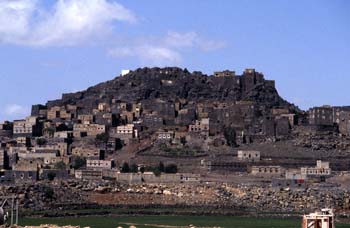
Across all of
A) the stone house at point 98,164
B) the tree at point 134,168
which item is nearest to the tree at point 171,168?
the tree at point 134,168

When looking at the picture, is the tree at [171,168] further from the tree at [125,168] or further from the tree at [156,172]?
the tree at [125,168]

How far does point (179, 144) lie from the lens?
98875mm

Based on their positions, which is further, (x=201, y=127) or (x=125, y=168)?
(x=201, y=127)

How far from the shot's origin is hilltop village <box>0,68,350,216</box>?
83188 mm

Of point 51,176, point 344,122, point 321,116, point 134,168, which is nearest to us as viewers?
point 51,176

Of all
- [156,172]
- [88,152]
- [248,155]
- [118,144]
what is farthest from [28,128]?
[248,155]

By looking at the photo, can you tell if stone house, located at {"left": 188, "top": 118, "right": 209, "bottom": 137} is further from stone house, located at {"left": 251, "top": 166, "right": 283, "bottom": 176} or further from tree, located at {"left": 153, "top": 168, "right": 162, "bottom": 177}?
stone house, located at {"left": 251, "top": 166, "right": 283, "bottom": 176}

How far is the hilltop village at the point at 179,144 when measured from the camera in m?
83.2

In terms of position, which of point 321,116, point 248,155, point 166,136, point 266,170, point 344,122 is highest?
point 321,116

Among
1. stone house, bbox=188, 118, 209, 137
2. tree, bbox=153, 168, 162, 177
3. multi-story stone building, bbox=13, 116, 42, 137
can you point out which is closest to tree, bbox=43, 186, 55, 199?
tree, bbox=153, 168, 162, 177

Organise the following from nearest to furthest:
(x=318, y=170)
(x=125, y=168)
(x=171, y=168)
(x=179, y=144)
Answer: (x=318, y=170) → (x=125, y=168) → (x=171, y=168) → (x=179, y=144)

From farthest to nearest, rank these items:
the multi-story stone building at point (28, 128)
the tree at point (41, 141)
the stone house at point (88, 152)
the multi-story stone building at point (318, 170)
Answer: the multi-story stone building at point (28, 128) → the tree at point (41, 141) → the stone house at point (88, 152) → the multi-story stone building at point (318, 170)

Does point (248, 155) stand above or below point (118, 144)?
below

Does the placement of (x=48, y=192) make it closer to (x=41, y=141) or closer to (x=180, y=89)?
(x=41, y=141)
